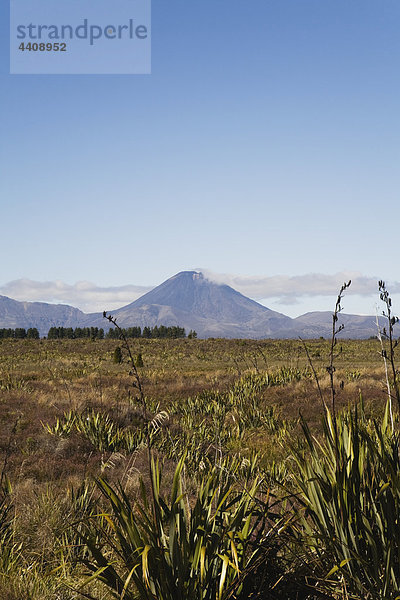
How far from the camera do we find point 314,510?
2.88m

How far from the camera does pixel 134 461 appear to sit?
3.09m

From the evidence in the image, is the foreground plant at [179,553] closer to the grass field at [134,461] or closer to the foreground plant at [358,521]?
the grass field at [134,461]

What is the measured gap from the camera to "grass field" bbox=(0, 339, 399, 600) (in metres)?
2.70

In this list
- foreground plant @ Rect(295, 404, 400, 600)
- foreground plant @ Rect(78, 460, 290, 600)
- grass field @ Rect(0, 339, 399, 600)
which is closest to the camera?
foreground plant @ Rect(78, 460, 290, 600)

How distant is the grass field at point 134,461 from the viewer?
8.87 ft

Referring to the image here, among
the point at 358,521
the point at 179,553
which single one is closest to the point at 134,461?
the point at 179,553

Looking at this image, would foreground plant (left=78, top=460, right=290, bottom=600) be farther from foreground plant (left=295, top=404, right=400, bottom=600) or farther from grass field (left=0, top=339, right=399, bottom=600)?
foreground plant (left=295, top=404, right=400, bottom=600)

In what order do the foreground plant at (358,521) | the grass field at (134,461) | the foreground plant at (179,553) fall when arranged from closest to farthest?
the foreground plant at (179,553) < the foreground plant at (358,521) < the grass field at (134,461)

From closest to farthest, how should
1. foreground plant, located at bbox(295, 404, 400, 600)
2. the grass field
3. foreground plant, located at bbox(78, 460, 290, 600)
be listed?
foreground plant, located at bbox(78, 460, 290, 600)
foreground plant, located at bbox(295, 404, 400, 600)
the grass field

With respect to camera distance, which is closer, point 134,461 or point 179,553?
point 179,553

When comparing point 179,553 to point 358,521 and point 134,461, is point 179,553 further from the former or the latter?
point 358,521

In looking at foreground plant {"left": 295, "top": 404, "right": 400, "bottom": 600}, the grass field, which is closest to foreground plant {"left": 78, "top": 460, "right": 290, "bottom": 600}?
the grass field

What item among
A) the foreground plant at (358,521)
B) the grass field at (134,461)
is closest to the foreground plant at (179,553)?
the grass field at (134,461)

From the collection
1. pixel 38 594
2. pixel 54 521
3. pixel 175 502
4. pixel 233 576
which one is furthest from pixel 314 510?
pixel 54 521
